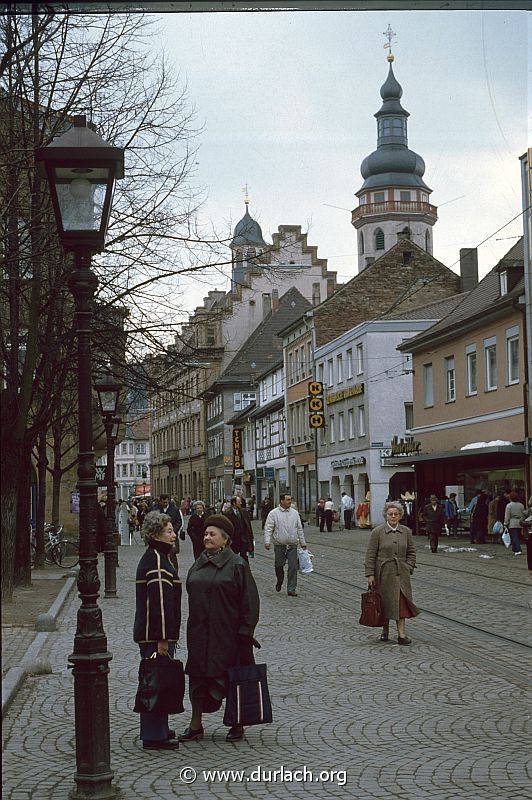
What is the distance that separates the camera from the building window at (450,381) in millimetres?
42716

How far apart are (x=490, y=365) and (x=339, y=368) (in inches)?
886

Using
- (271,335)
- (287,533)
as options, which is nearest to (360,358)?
(271,335)

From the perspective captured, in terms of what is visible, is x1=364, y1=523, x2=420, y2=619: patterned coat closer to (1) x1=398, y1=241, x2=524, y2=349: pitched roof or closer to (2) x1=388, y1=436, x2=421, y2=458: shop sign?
(1) x1=398, y1=241, x2=524, y2=349: pitched roof

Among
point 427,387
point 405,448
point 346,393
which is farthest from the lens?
point 346,393

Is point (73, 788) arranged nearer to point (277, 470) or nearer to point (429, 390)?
point (429, 390)

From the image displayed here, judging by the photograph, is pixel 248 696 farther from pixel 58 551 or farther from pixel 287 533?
pixel 58 551

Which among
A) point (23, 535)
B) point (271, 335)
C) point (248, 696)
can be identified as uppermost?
point (271, 335)

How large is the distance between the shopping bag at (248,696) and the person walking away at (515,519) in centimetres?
2217

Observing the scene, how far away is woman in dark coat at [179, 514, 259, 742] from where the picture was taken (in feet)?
25.6

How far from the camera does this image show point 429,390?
45906 mm

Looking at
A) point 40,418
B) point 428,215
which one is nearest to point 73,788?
point 40,418

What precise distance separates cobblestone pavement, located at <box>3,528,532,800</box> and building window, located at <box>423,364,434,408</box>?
2960 cm

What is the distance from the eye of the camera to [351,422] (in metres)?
58.4

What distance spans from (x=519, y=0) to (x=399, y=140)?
10242cm
